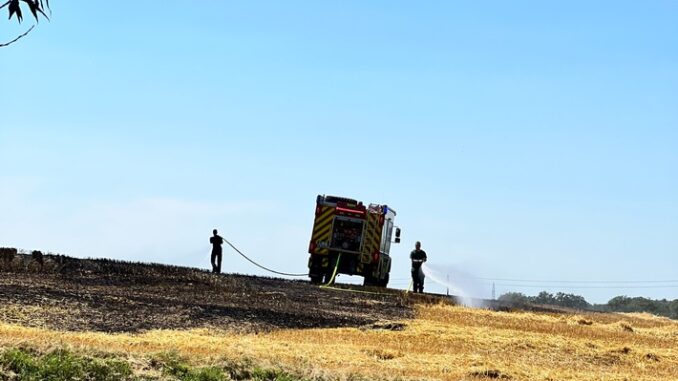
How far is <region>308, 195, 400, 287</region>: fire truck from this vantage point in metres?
39.4

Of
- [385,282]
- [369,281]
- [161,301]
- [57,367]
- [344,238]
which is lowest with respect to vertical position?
[57,367]

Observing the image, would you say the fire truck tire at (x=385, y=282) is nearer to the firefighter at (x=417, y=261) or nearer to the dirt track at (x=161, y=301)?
the firefighter at (x=417, y=261)

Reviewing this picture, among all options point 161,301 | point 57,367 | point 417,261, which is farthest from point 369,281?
point 57,367

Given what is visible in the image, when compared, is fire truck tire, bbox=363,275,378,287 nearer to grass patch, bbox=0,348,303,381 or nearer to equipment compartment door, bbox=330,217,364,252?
equipment compartment door, bbox=330,217,364,252

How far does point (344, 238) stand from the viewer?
130 ft

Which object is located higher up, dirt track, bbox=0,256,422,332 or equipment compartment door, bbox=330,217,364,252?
equipment compartment door, bbox=330,217,364,252

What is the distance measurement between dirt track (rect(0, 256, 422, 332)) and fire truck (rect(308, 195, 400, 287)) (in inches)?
220

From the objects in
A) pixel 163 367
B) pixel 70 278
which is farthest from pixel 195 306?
pixel 163 367

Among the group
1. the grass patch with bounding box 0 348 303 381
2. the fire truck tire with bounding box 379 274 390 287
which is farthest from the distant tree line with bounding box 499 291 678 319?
the grass patch with bounding box 0 348 303 381

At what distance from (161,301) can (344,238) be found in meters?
17.9

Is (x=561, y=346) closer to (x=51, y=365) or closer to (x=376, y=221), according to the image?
(x=51, y=365)

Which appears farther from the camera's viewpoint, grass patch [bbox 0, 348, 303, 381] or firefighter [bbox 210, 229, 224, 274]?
firefighter [bbox 210, 229, 224, 274]

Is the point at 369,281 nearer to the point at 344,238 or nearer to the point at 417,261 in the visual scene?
the point at 344,238

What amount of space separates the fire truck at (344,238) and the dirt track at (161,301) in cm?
558
